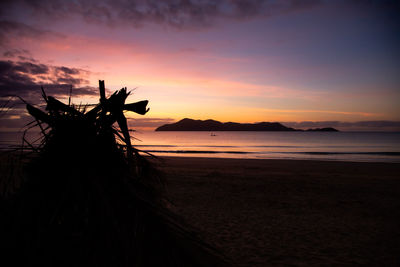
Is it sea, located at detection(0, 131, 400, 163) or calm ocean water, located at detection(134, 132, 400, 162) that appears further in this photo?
calm ocean water, located at detection(134, 132, 400, 162)

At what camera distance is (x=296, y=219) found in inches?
316

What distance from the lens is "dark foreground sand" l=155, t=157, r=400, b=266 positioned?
566cm

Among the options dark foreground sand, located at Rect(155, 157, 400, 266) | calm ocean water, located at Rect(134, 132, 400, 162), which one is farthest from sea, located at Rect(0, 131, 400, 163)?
dark foreground sand, located at Rect(155, 157, 400, 266)

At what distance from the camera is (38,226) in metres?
1.17

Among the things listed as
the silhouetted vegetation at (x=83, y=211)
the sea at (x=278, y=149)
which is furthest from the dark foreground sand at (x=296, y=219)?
the sea at (x=278, y=149)

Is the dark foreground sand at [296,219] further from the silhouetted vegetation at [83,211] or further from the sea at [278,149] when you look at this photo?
the sea at [278,149]

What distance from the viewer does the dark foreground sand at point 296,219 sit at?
223 inches

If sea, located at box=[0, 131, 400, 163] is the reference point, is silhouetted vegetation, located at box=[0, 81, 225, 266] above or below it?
above

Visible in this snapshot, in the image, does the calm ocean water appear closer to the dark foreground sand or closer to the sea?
the sea

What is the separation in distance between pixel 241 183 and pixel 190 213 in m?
5.66

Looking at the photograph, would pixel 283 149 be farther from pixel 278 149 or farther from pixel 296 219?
pixel 296 219

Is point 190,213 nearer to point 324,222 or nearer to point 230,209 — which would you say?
point 230,209

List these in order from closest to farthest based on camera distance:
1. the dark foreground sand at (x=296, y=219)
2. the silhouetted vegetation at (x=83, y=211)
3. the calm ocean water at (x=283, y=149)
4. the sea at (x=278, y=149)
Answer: the silhouetted vegetation at (x=83, y=211) < the dark foreground sand at (x=296, y=219) < the sea at (x=278, y=149) < the calm ocean water at (x=283, y=149)

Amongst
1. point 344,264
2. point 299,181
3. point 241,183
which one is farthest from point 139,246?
point 299,181
